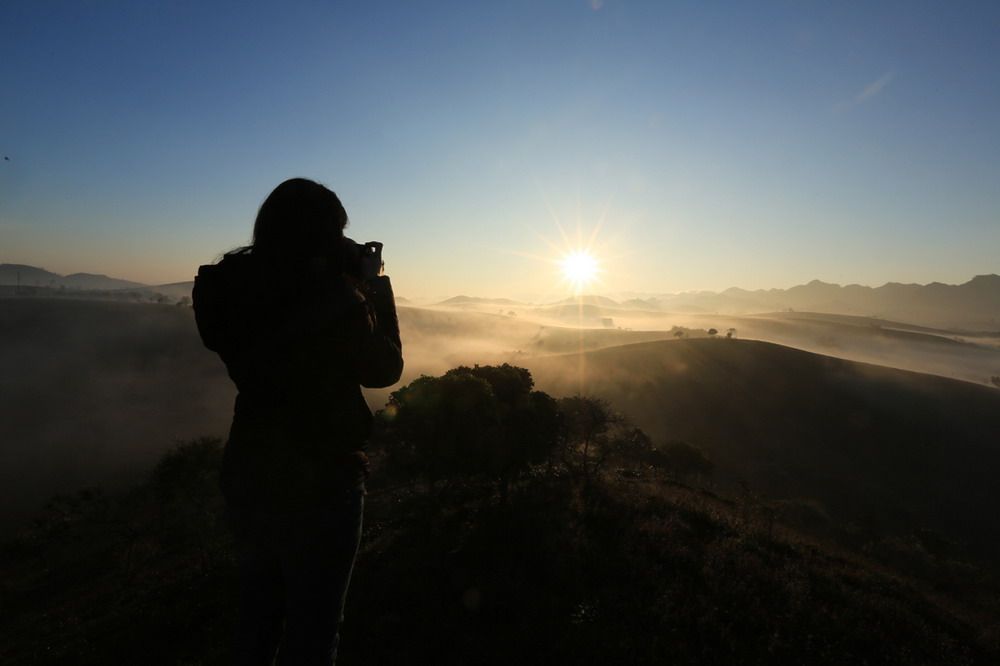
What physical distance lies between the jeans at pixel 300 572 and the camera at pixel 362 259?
1.17m

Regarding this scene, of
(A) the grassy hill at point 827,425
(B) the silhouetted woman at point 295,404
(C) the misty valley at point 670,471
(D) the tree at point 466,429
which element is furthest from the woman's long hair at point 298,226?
(A) the grassy hill at point 827,425

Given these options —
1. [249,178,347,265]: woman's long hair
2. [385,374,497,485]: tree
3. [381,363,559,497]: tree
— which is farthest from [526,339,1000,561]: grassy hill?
[249,178,347,265]: woman's long hair

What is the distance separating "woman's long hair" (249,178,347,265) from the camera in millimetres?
2436

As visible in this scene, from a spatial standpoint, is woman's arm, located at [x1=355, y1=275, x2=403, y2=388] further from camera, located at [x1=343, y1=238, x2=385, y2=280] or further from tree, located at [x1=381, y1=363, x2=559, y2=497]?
tree, located at [x1=381, y1=363, x2=559, y2=497]

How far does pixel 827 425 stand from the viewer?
74.6 metres

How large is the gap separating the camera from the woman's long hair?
0.05 meters

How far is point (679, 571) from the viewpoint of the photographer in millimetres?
12188

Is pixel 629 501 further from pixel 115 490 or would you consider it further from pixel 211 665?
pixel 115 490

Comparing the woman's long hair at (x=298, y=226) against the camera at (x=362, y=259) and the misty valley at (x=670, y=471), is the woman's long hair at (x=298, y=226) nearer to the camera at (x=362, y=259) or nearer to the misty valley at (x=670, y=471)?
the camera at (x=362, y=259)

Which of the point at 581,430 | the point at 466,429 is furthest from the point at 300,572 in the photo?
the point at 581,430

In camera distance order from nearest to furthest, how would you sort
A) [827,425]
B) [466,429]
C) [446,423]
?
[466,429], [446,423], [827,425]

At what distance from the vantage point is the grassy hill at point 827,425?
56156mm

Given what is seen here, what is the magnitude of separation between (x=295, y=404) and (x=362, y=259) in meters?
0.91

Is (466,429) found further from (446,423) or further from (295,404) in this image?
(295,404)
